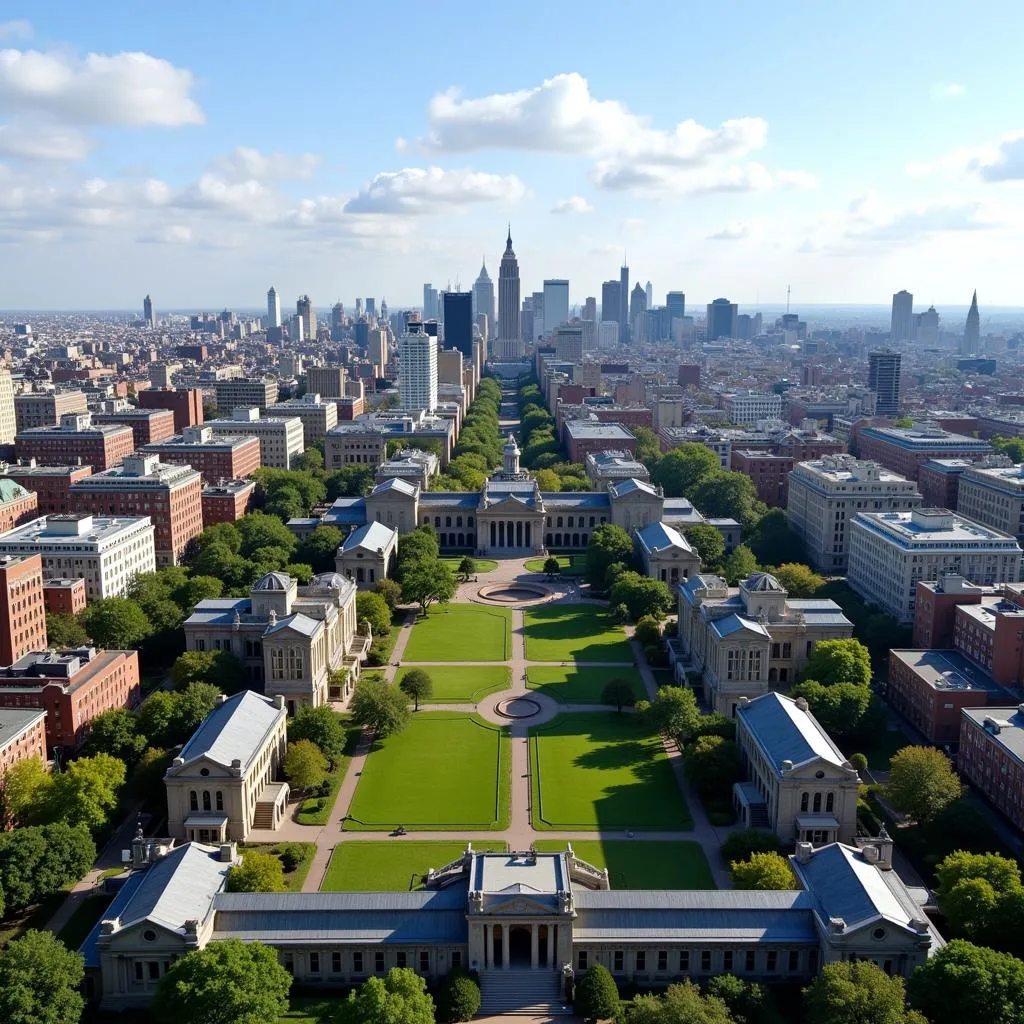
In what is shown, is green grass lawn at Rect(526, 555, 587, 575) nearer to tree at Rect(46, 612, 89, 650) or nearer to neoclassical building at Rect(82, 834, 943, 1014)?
tree at Rect(46, 612, 89, 650)

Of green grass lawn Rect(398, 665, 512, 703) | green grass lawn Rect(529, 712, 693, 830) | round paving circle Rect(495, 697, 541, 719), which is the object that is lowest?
green grass lawn Rect(529, 712, 693, 830)

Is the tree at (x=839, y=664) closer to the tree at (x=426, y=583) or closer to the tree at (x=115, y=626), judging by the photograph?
the tree at (x=426, y=583)

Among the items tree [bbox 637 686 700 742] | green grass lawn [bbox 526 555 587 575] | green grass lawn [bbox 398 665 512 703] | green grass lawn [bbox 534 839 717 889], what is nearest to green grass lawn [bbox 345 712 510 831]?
green grass lawn [bbox 398 665 512 703]

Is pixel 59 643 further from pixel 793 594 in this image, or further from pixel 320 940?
pixel 793 594

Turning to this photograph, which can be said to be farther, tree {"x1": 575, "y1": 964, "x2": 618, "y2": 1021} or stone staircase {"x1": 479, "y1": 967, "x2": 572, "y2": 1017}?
stone staircase {"x1": 479, "y1": 967, "x2": 572, "y2": 1017}

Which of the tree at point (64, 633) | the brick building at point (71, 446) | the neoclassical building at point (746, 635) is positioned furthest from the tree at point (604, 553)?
the brick building at point (71, 446)

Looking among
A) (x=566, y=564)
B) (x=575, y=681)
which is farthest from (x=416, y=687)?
(x=566, y=564)
